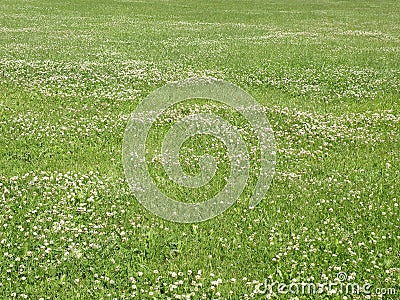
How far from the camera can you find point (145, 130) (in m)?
12.7

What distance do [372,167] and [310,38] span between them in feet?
66.5

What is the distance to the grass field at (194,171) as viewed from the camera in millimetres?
7035

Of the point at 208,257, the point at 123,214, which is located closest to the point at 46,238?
the point at 123,214

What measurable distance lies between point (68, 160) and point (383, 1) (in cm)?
5678

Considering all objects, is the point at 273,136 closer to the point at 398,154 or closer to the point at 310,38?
the point at 398,154

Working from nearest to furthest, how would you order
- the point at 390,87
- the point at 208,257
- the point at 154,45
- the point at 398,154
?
the point at 208,257, the point at 398,154, the point at 390,87, the point at 154,45

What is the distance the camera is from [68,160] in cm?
1070

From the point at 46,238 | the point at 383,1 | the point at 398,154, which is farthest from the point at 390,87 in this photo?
the point at 383,1

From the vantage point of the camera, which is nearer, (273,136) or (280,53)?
(273,136)

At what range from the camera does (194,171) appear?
10.4 meters

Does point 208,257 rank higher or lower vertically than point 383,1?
lower

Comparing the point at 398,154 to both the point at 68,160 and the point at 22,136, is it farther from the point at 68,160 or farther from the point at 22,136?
the point at 22,136

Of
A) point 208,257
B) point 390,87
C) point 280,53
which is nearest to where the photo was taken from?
A: point 208,257

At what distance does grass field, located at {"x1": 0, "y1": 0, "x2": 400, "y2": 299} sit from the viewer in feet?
23.1
